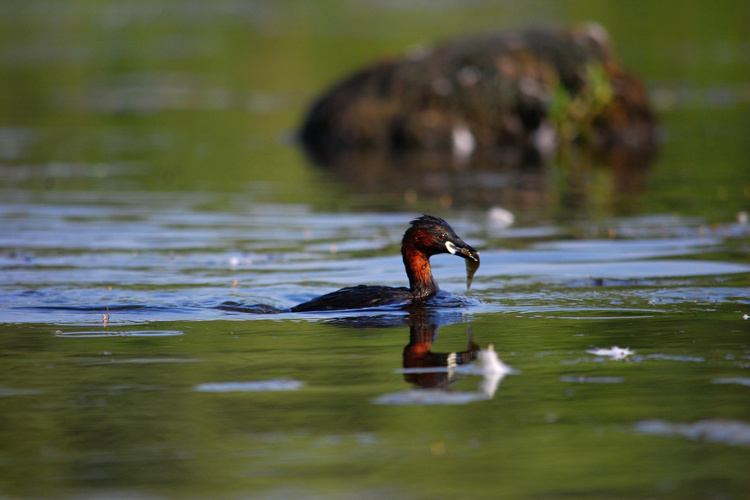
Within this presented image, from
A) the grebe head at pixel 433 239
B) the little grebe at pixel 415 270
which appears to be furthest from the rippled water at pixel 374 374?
the grebe head at pixel 433 239

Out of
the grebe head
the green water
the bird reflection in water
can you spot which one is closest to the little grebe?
the grebe head

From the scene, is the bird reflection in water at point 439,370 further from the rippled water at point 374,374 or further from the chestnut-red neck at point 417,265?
the chestnut-red neck at point 417,265

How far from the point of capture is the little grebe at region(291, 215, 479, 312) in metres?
8.87

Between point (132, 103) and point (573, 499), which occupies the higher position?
point (132, 103)

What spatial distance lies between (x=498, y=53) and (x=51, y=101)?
14646mm

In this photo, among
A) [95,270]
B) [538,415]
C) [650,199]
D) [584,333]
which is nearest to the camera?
[538,415]

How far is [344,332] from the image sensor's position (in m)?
8.12

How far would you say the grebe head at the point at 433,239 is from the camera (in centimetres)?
884

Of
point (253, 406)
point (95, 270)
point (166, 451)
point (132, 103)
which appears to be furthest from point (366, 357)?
point (132, 103)

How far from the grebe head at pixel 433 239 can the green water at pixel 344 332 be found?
1.52 ft

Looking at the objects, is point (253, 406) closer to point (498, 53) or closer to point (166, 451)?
point (166, 451)

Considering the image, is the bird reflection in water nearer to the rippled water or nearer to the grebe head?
the rippled water

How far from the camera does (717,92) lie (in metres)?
31.5

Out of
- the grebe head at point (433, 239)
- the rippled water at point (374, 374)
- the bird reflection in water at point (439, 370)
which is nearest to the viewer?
the rippled water at point (374, 374)
